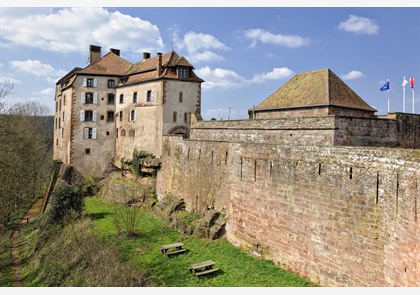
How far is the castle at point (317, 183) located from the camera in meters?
9.91

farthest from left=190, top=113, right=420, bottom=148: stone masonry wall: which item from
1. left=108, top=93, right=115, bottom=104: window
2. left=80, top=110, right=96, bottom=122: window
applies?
left=80, top=110, right=96, bottom=122: window

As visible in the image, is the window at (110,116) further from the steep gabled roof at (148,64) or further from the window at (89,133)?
the steep gabled roof at (148,64)

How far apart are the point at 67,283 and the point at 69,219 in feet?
25.1

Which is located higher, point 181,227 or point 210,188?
point 210,188

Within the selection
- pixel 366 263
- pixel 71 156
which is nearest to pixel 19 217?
pixel 71 156

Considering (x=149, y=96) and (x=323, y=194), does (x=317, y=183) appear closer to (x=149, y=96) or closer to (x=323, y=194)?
(x=323, y=194)

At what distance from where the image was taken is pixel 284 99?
23109 millimetres

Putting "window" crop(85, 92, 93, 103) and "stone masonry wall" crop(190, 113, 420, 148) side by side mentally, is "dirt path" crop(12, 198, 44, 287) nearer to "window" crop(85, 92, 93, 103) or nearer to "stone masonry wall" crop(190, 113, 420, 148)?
"window" crop(85, 92, 93, 103)

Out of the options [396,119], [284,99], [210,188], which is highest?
[284,99]

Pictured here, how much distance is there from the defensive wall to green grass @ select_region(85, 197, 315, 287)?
0.63m

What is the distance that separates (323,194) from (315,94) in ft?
33.8

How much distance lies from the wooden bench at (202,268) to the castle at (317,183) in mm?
2181

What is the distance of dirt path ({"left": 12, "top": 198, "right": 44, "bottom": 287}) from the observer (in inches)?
679

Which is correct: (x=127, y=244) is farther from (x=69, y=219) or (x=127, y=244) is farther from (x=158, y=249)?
(x=69, y=219)
